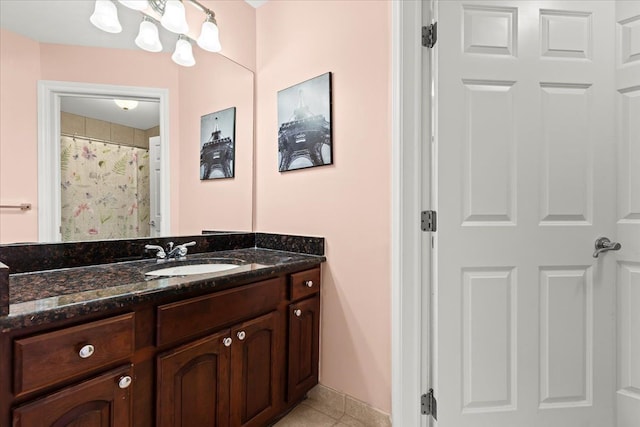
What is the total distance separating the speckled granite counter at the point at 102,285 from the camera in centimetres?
77

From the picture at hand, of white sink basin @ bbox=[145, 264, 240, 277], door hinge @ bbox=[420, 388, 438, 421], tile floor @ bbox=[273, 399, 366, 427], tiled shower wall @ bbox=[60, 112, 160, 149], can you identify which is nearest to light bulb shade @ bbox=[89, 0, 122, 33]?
tiled shower wall @ bbox=[60, 112, 160, 149]

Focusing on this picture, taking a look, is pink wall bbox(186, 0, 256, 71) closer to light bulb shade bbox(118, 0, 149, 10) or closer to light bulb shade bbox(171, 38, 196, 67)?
light bulb shade bbox(171, 38, 196, 67)

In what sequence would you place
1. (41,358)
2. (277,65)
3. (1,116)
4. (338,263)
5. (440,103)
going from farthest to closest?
(277,65) < (338,263) < (440,103) < (1,116) < (41,358)

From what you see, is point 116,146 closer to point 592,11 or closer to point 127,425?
point 127,425

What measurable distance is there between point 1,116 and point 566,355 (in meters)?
2.53

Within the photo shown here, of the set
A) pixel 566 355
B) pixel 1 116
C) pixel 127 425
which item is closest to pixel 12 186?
pixel 1 116

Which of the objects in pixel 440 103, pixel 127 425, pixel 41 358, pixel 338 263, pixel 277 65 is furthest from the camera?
pixel 277 65

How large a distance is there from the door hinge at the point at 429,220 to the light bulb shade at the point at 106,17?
169 cm

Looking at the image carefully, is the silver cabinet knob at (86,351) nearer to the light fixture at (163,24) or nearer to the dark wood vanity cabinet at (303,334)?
A: the dark wood vanity cabinet at (303,334)

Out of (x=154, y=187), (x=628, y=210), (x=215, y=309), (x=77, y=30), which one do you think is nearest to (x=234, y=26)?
(x=77, y=30)

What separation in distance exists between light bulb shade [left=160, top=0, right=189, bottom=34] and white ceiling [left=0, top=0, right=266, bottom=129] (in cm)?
14

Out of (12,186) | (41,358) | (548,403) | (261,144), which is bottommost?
(548,403)

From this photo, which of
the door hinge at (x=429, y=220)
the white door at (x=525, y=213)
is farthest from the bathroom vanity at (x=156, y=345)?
the white door at (x=525, y=213)

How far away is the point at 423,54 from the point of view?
1.42 meters
